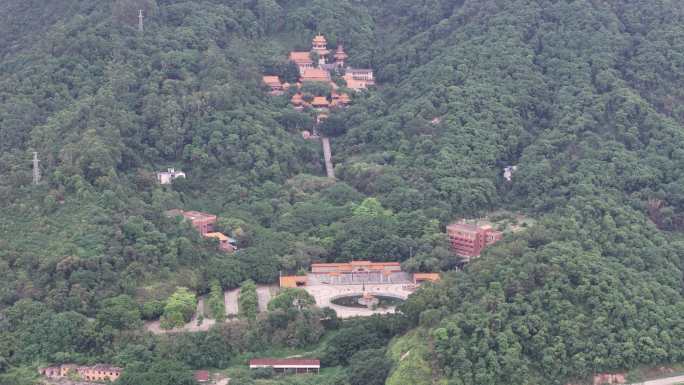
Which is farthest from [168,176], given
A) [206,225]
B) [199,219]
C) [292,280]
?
[292,280]

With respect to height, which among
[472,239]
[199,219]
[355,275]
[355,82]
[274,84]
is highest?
[274,84]

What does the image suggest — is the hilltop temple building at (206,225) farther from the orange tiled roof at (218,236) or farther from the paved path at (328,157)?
the paved path at (328,157)

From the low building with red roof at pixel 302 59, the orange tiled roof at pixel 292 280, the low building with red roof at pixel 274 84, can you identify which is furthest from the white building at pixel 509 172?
the low building with red roof at pixel 302 59

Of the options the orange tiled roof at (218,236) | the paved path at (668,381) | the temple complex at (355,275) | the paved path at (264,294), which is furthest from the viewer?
the orange tiled roof at (218,236)

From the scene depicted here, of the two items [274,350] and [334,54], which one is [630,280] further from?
[334,54]

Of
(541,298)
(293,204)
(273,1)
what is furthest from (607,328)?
(273,1)

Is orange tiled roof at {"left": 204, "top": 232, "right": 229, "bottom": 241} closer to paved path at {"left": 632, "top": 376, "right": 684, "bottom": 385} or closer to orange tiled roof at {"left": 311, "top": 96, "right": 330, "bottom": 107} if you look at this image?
orange tiled roof at {"left": 311, "top": 96, "right": 330, "bottom": 107}

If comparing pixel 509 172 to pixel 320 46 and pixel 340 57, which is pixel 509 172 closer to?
pixel 340 57
